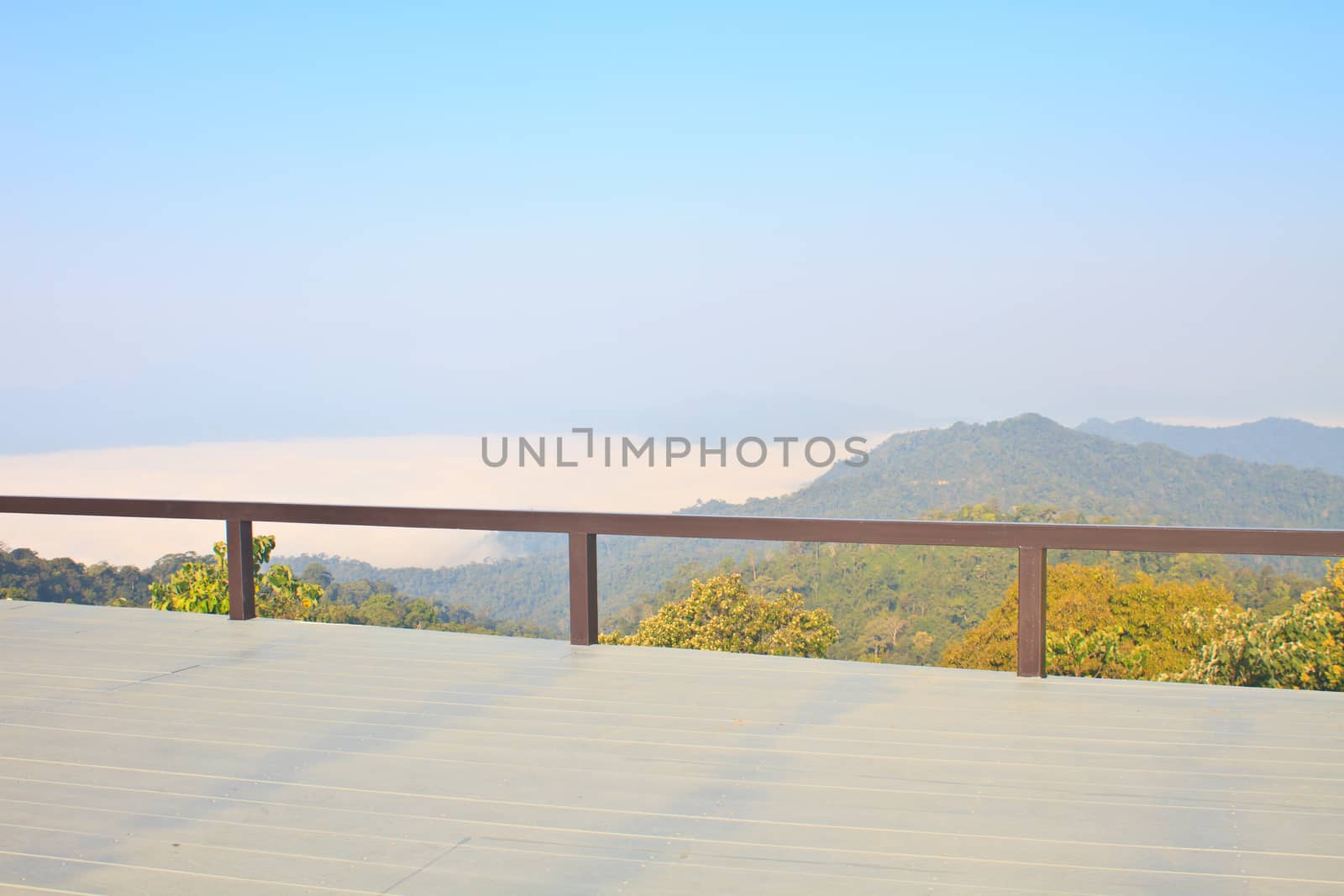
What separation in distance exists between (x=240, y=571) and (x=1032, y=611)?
13.2 ft

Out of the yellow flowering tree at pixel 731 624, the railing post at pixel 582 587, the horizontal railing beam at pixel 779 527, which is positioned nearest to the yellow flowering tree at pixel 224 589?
the yellow flowering tree at pixel 731 624

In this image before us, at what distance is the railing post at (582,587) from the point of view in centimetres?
483

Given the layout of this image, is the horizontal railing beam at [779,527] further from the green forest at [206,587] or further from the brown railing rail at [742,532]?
the green forest at [206,587]

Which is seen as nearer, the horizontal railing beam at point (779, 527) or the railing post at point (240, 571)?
the horizontal railing beam at point (779, 527)

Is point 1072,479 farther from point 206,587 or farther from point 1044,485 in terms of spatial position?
point 206,587

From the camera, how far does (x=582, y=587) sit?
4898 millimetres

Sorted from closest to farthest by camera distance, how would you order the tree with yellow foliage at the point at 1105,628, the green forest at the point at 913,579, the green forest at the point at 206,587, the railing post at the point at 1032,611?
the railing post at the point at 1032,611, the green forest at the point at 206,587, the green forest at the point at 913,579, the tree with yellow foliage at the point at 1105,628

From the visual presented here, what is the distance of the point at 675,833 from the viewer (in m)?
2.56

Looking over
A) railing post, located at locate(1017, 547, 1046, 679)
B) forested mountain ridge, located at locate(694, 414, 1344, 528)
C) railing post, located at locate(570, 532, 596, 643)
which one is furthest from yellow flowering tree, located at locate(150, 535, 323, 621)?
forested mountain ridge, located at locate(694, 414, 1344, 528)

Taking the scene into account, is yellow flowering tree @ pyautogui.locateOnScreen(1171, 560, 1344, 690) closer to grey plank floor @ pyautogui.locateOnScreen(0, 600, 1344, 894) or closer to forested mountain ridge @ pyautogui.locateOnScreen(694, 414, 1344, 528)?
grey plank floor @ pyautogui.locateOnScreen(0, 600, 1344, 894)

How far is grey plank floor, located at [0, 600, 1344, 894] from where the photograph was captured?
92.0 inches

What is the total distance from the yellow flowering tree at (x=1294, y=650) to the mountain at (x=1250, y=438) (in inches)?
794

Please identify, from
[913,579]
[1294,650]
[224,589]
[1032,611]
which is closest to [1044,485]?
[913,579]

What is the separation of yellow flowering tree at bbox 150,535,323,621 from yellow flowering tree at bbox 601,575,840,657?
5668 millimetres
